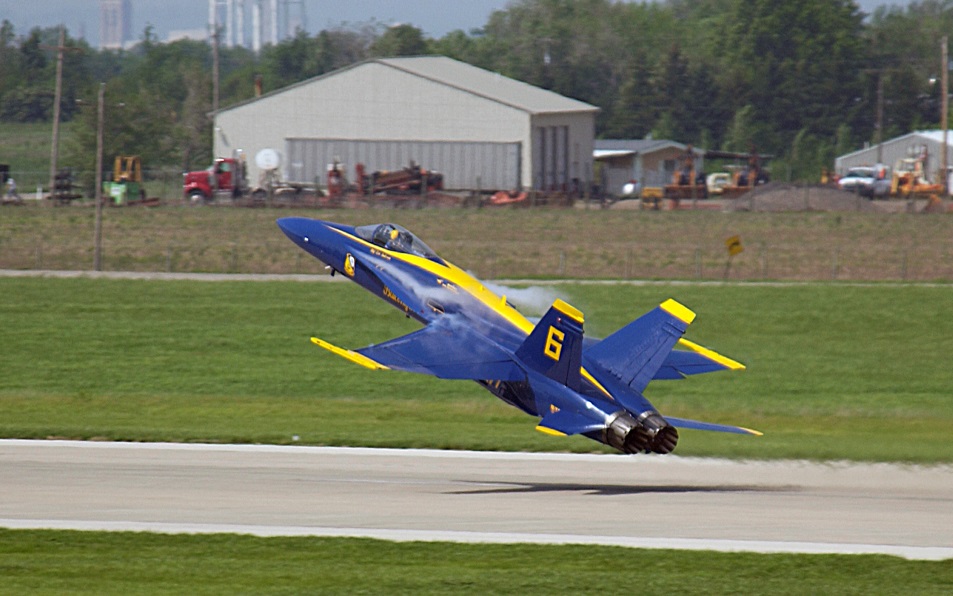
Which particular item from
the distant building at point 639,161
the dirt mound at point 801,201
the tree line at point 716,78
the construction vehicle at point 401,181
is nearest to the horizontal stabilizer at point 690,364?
the construction vehicle at point 401,181

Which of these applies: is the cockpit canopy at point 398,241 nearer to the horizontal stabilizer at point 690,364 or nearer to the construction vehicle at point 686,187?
the horizontal stabilizer at point 690,364

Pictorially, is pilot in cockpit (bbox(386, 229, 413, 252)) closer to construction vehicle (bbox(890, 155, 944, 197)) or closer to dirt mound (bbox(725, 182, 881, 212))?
dirt mound (bbox(725, 182, 881, 212))

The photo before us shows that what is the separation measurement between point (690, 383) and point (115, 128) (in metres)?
78.0

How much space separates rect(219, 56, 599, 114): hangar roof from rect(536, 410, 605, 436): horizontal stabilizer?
69.6 metres

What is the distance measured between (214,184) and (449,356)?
6760 centimetres

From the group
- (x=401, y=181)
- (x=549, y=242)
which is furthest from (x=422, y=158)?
(x=549, y=242)

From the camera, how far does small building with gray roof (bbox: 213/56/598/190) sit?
8781 cm

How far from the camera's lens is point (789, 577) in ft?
51.2

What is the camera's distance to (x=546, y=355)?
19.1 m

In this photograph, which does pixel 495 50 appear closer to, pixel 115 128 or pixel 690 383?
pixel 115 128

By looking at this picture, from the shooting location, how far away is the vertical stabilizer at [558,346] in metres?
18.6

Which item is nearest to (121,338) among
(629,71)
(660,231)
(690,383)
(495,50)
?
(690,383)

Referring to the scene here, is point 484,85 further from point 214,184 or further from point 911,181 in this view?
point 911,181

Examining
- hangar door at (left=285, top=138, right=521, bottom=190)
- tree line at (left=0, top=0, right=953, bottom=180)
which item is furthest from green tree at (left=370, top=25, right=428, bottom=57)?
hangar door at (left=285, top=138, right=521, bottom=190)
